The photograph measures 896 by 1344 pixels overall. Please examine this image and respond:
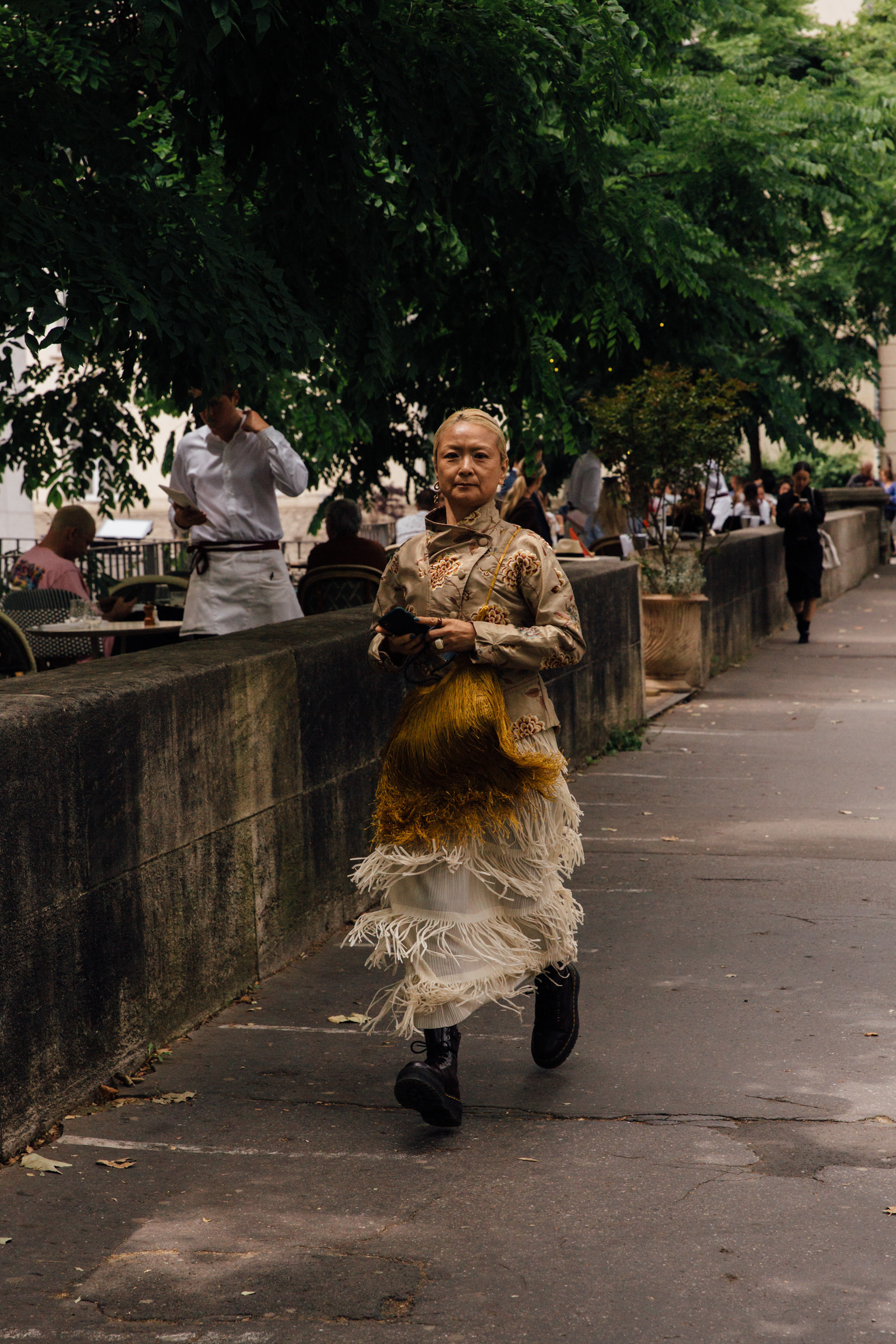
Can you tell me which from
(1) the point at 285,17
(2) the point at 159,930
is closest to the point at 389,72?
(1) the point at 285,17

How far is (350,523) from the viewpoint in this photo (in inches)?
441

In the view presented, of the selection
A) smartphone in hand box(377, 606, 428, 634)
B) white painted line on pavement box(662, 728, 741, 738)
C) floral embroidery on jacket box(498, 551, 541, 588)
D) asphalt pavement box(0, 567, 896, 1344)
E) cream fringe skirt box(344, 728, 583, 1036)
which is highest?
floral embroidery on jacket box(498, 551, 541, 588)

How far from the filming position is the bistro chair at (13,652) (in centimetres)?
863

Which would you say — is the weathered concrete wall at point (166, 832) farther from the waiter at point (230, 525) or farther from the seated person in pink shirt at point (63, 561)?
the seated person in pink shirt at point (63, 561)

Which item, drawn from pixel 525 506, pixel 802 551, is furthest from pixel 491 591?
pixel 802 551

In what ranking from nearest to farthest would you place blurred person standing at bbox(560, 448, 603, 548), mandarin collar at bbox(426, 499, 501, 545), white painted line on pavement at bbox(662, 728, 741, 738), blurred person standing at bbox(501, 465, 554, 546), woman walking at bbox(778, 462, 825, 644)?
mandarin collar at bbox(426, 499, 501, 545) < blurred person standing at bbox(501, 465, 554, 546) < white painted line on pavement at bbox(662, 728, 741, 738) < blurred person standing at bbox(560, 448, 603, 548) < woman walking at bbox(778, 462, 825, 644)

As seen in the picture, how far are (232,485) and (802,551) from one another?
11.0 metres

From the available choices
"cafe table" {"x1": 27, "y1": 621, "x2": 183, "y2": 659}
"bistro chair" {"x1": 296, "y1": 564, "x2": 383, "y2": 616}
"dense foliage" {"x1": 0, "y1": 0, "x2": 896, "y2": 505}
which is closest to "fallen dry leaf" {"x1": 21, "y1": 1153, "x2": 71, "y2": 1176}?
"dense foliage" {"x1": 0, "y1": 0, "x2": 896, "y2": 505}

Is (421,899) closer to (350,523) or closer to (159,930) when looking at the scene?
(159,930)

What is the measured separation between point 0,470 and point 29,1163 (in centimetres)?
702

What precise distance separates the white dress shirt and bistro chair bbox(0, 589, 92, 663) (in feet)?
5.95

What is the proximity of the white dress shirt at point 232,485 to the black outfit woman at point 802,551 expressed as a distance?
10739mm

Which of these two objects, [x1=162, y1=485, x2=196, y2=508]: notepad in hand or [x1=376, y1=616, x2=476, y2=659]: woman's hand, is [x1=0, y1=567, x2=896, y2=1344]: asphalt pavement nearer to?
[x1=376, y1=616, x2=476, y2=659]: woman's hand

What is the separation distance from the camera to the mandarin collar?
4.58 meters
